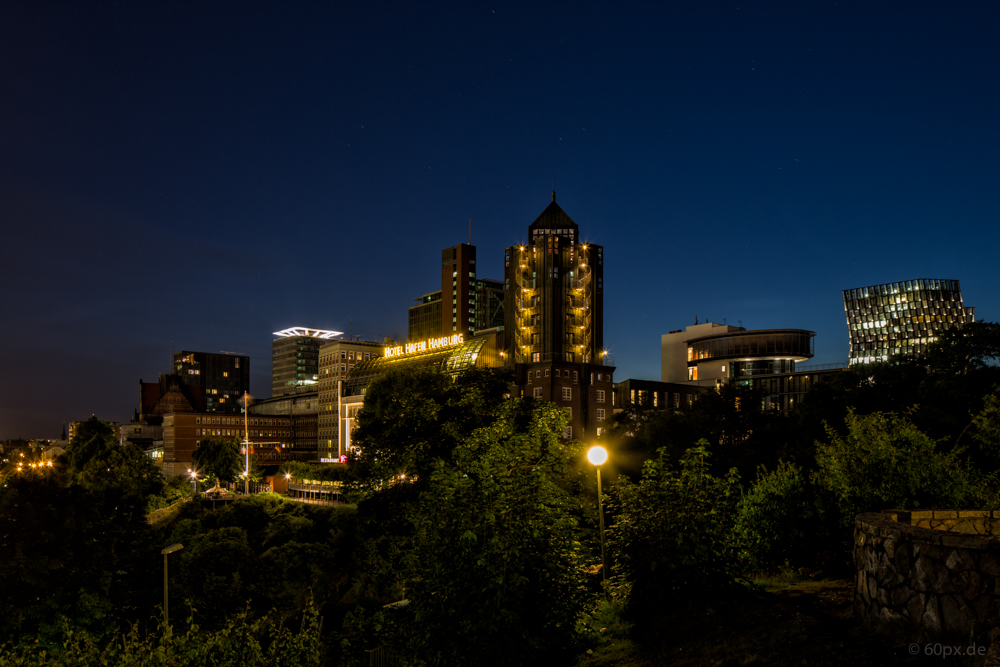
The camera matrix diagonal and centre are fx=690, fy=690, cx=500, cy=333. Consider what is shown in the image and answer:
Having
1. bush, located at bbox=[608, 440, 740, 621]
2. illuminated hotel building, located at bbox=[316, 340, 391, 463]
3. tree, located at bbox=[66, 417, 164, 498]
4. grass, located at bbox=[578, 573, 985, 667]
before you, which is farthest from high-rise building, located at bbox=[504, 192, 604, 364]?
grass, located at bbox=[578, 573, 985, 667]

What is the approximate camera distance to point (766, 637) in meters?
13.8

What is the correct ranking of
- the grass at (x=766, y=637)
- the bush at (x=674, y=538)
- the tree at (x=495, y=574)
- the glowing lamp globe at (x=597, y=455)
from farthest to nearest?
the glowing lamp globe at (x=597, y=455) → the bush at (x=674, y=538) → the tree at (x=495, y=574) → the grass at (x=766, y=637)

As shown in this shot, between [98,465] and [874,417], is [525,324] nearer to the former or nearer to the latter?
[98,465]

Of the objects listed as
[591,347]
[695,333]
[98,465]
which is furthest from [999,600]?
[695,333]

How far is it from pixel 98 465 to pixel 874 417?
95.7 metres

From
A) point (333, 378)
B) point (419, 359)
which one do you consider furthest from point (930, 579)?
point (333, 378)

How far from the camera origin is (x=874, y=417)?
24531 millimetres

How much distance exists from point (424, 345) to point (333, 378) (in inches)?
1696

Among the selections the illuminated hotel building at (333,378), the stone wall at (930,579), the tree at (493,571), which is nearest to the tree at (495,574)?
the tree at (493,571)

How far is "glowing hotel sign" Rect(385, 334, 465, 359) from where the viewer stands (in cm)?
13000

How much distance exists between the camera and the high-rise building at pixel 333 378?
165000mm

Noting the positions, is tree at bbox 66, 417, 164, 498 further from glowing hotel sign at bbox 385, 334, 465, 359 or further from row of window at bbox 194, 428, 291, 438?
row of window at bbox 194, 428, 291, 438

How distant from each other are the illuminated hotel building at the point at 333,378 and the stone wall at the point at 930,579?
507ft

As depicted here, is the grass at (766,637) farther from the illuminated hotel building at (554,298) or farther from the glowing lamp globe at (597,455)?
the illuminated hotel building at (554,298)
